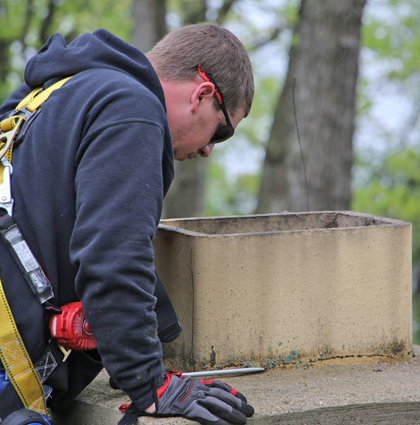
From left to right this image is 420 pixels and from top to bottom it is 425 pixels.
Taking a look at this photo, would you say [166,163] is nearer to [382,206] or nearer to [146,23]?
[146,23]

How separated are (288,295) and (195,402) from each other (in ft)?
2.67

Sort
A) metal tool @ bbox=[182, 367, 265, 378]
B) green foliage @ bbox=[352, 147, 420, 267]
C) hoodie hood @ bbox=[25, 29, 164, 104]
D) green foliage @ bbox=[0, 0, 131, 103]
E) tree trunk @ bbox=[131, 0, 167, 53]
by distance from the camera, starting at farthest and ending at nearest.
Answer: green foliage @ bbox=[0, 0, 131, 103]
green foliage @ bbox=[352, 147, 420, 267]
tree trunk @ bbox=[131, 0, 167, 53]
metal tool @ bbox=[182, 367, 265, 378]
hoodie hood @ bbox=[25, 29, 164, 104]

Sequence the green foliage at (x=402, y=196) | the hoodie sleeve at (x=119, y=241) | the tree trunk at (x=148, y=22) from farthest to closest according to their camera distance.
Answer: the green foliage at (x=402, y=196)
the tree trunk at (x=148, y=22)
the hoodie sleeve at (x=119, y=241)

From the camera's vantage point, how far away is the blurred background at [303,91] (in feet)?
19.3

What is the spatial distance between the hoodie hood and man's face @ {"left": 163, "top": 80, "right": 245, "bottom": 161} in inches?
4.9

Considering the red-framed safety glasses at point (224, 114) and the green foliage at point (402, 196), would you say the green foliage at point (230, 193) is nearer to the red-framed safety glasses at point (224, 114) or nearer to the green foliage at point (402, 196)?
the green foliage at point (402, 196)

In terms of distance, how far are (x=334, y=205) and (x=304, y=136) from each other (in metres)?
0.82

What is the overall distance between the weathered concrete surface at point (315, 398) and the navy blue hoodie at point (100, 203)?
412 millimetres

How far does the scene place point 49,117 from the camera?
175 cm

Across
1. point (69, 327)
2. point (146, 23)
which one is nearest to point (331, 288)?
point (69, 327)

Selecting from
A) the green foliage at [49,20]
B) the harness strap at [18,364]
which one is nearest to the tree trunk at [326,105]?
the harness strap at [18,364]

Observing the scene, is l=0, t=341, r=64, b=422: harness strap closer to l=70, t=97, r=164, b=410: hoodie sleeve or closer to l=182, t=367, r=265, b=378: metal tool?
l=70, t=97, r=164, b=410: hoodie sleeve

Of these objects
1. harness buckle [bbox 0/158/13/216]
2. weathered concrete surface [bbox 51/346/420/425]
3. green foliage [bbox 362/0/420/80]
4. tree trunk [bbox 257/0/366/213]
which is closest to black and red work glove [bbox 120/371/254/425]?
weathered concrete surface [bbox 51/346/420/425]

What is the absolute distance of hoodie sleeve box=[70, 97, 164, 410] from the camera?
5.20 feet
